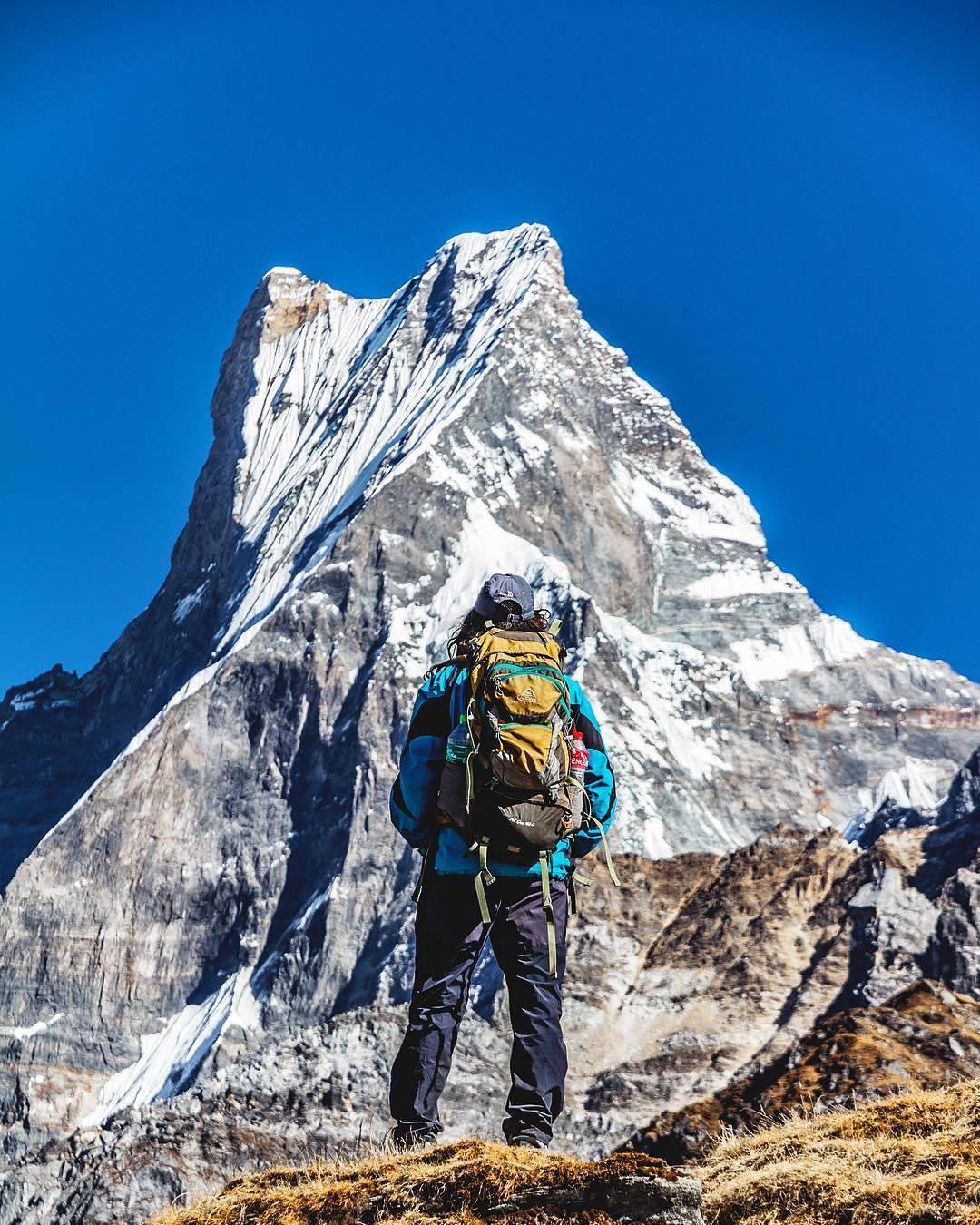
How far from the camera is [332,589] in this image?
107 m

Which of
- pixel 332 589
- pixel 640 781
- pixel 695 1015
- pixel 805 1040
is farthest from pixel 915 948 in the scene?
pixel 332 589

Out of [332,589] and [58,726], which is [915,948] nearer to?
[332,589]

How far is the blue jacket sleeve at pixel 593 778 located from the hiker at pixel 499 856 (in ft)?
0.29

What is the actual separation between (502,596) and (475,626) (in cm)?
26

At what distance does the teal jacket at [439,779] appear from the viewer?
9.87 metres

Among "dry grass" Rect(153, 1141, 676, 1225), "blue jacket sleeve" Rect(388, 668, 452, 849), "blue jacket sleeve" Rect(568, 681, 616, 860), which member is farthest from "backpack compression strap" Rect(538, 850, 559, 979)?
"dry grass" Rect(153, 1141, 676, 1225)

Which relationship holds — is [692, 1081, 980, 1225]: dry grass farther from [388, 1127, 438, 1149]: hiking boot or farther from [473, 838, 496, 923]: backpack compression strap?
[473, 838, 496, 923]: backpack compression strap

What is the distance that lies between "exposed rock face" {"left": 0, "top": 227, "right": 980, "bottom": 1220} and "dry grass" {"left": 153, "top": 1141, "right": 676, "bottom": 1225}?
29147mm

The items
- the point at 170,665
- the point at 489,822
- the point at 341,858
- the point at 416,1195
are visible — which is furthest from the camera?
the point at 170,665

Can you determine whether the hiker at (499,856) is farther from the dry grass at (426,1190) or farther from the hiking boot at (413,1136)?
the dry grass at (426,1190)

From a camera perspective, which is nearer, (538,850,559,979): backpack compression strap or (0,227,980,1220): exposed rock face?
(538,850,559,979): backpack compression strap

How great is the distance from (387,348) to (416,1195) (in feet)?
458

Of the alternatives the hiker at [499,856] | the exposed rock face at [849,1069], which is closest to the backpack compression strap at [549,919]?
the hiker at [499,856]

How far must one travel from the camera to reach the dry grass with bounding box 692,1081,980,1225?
8.19 metres
